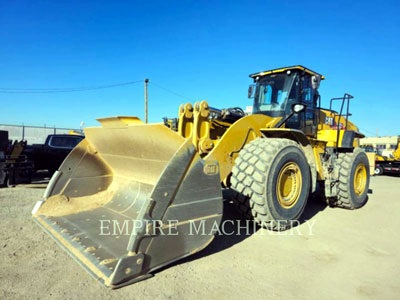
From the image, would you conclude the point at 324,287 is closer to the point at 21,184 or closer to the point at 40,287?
the point at 40,287

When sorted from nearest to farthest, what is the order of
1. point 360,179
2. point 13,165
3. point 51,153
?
point 360,179 < point 13,165 < point 51,153

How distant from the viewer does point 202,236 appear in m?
2.76

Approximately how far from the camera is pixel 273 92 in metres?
5.22

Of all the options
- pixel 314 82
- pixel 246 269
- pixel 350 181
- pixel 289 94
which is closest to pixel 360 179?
pixel 350 181

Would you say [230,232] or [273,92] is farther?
[273,92]

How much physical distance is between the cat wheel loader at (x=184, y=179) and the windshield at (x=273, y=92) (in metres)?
0.02

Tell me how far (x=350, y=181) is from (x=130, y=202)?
4.35 metres

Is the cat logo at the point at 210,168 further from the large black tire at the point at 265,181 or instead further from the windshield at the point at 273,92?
the windshield at the point at 273,92

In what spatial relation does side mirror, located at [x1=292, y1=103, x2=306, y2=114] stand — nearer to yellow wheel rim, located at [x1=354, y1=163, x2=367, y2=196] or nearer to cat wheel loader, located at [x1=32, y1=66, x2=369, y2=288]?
cat wheel loader, located at [x1=32, y1=66, x2=369, y2=288]

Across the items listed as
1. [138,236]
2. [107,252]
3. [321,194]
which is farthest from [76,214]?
[321,194]

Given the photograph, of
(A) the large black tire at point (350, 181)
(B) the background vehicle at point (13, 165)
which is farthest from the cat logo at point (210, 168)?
(B) the background vehicle at point (13, 165)

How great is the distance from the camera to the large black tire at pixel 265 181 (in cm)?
346

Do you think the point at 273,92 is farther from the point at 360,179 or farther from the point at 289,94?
the point at 360,179

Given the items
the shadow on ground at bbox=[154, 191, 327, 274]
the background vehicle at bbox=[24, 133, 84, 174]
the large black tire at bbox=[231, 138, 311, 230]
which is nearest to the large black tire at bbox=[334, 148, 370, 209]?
the shadow on ground at bbox=[154, 191, 327, 274]
